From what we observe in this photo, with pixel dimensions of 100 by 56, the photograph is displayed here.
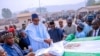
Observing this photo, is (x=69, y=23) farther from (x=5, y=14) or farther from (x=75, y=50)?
(x=5, y=14)

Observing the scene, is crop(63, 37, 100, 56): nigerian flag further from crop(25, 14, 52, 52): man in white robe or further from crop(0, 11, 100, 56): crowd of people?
crop(25, 14, 52, 52): man in white robe

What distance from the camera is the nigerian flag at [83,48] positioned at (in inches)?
155

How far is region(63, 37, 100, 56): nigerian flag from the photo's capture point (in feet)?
12.9

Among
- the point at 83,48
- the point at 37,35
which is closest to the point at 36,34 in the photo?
the point at 37,35

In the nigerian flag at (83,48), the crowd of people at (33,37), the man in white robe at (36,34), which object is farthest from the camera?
the man in white robe at (36,34)

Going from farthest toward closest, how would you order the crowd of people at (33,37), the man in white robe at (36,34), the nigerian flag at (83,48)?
the man in white robe at (36,34) → the crowd of people at (33,37) → the nigerian flag at (83,48)

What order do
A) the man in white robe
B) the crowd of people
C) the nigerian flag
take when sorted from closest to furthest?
the nigerian flag < the crowd of people < the man in white robe

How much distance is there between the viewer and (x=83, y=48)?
425cm

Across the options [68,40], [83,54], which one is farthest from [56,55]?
[68,40]

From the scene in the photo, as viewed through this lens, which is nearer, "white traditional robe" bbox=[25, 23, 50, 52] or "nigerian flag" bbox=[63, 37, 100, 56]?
"nigerian flag" bbox=[63, 37, 100, 56]

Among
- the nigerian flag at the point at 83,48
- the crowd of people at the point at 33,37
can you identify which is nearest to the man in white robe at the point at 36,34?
the crowd of people at the point at 33,37

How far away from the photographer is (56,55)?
3793 millimetres

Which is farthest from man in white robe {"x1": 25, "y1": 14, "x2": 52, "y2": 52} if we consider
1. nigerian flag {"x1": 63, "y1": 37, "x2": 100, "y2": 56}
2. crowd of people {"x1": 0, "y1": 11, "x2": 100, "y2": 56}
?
nigerian flag {"x1": 63, "y1": 37, "x2": 100, "y2": 56}

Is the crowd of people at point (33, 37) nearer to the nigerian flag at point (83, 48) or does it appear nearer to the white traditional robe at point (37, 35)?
the white traditional robe at point (37, 35)
